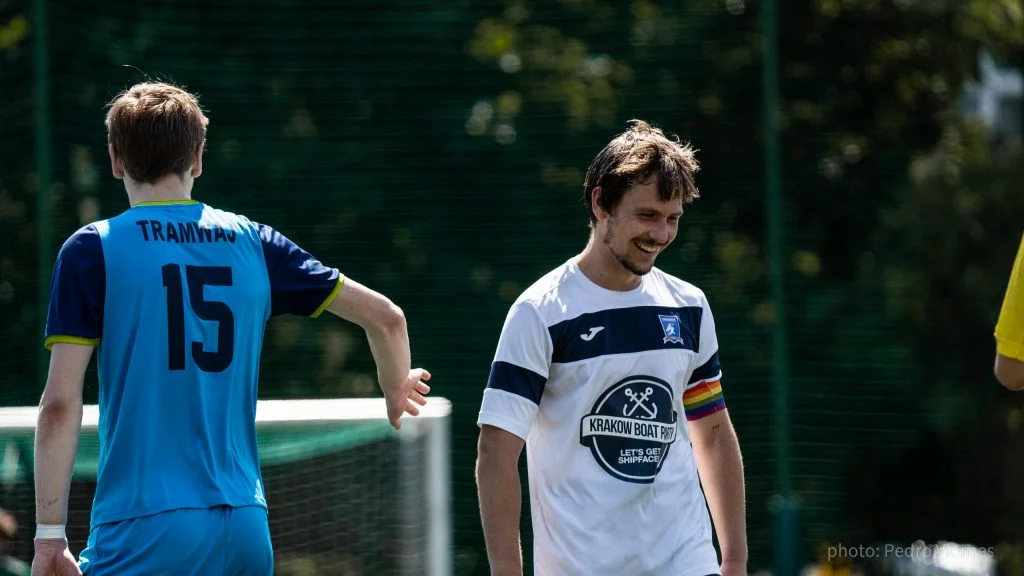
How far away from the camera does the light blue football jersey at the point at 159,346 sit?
279 cm

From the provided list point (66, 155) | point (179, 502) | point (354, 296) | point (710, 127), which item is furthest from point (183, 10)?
point (179, 502)

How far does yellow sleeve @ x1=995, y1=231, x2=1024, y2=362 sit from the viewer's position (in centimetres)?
338

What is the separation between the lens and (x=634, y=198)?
3.24 m

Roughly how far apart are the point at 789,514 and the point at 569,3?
8.25 ft

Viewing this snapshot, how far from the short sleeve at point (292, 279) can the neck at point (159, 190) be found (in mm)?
192

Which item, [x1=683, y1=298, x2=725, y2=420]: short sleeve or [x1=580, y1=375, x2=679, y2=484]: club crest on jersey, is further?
[x1=683, y1=298, x2=725, y2=420]: short sleeve

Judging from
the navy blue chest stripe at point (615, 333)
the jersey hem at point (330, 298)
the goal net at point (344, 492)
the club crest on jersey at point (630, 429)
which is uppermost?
the jersey hem at point (330, 298)

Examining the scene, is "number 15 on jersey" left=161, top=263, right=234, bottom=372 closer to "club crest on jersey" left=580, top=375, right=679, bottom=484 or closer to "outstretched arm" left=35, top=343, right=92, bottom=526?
"outstretched arm" left=35, top=343, right=92, bottom=526

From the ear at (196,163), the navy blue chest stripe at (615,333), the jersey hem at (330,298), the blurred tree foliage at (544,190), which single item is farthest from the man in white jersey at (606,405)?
the blurred tree foliage at (544,190)

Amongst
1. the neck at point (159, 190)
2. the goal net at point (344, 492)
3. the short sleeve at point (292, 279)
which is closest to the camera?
the neck at point (159, 190)

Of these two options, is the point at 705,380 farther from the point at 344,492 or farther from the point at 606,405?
the point at 344,492

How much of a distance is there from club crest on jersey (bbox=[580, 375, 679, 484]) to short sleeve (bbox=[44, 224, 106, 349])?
1128 mm

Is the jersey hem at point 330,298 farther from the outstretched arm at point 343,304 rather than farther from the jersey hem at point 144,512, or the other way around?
the jersey hem at point 144,512
